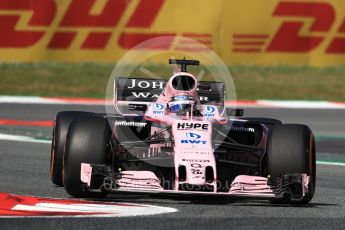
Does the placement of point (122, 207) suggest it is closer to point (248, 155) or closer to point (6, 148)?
point (248, 155)

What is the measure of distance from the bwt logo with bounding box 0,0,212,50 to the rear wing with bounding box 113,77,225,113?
10.8m

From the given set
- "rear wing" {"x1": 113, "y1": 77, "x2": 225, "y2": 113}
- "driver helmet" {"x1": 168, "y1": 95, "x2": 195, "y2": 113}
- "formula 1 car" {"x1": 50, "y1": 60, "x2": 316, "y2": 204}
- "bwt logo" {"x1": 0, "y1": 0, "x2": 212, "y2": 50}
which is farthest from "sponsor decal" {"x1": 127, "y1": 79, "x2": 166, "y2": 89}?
"bwt logo" {"x1": 0, "y1": 0, "x2": 212, "y2": 50}

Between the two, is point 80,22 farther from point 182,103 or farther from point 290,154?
point 290,154

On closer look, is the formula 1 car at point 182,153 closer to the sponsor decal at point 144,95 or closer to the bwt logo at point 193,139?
the bwt logo at point 193,139

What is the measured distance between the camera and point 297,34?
915 inches

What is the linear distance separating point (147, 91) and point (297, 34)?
469 inches

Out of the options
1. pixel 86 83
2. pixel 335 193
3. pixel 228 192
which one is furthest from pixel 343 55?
pixel 228 192

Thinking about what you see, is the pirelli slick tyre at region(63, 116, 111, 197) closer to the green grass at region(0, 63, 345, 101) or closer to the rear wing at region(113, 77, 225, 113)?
the rear wing at region(113, 77, 225, 113)

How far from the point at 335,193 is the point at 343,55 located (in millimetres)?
13014

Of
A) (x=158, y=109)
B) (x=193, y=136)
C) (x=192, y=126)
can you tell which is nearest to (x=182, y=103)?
(x=158, y=109)

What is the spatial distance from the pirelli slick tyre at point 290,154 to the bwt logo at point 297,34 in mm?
13381

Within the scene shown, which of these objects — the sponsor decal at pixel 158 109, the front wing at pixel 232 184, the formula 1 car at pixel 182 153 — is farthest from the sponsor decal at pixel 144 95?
the front wing at pixel 232 184

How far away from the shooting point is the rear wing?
11.6m

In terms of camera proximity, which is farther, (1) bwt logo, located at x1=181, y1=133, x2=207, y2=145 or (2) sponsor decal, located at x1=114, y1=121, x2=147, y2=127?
(2) sponsor decal, located at x1=114, y1=121, x2=147, y2=127
